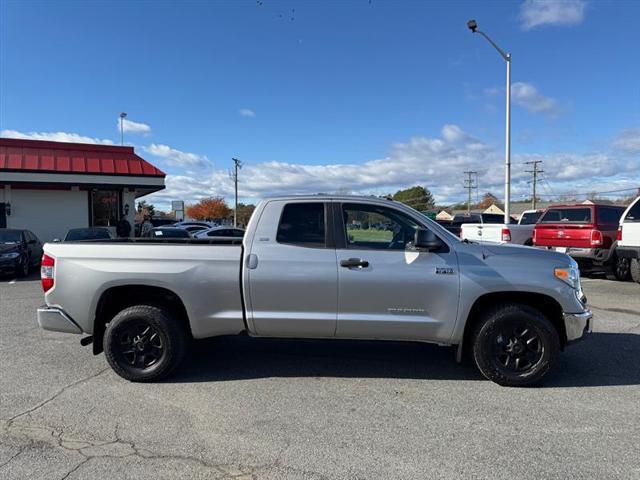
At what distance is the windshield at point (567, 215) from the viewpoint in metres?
12.4

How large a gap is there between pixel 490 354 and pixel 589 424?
1.00 meters

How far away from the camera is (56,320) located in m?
4.83

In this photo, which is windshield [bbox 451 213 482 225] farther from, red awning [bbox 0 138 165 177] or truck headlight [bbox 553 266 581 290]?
truck headlight [bbox 553 266 581 290]

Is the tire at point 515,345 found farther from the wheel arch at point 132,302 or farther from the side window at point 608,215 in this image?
the side window at point 608,215

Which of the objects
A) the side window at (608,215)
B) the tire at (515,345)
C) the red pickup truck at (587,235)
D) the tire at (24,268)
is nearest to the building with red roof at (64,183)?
the tire at (24,268)

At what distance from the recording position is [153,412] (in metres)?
4.06

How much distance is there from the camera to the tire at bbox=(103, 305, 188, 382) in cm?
470

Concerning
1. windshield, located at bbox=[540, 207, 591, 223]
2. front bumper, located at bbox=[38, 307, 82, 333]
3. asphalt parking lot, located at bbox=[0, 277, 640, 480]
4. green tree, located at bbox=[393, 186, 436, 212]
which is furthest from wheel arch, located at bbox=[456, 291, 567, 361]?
green tree, located at bbox=[393, 186, 436, 212]

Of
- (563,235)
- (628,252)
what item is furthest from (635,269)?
(563,235)

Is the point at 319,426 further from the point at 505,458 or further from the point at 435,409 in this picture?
the point at 505,458

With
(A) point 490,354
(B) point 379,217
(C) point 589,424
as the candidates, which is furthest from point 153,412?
(C) point 589,424

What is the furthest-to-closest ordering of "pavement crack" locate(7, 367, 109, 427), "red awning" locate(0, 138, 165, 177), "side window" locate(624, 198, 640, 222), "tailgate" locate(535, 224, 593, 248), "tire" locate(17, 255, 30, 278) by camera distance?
"red awning" locate(0, 138, 165, 177)
"tire" locate(17, 255, 30, 278)
"tailgate" locate(535, 224, 593, 248)
"side window" locate(624, 198, 640, 222)
"pavement crack" locate(7, 367, 109, 427)

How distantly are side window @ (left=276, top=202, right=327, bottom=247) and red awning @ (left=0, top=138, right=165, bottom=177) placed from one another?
17073mm

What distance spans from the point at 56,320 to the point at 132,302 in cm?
75
